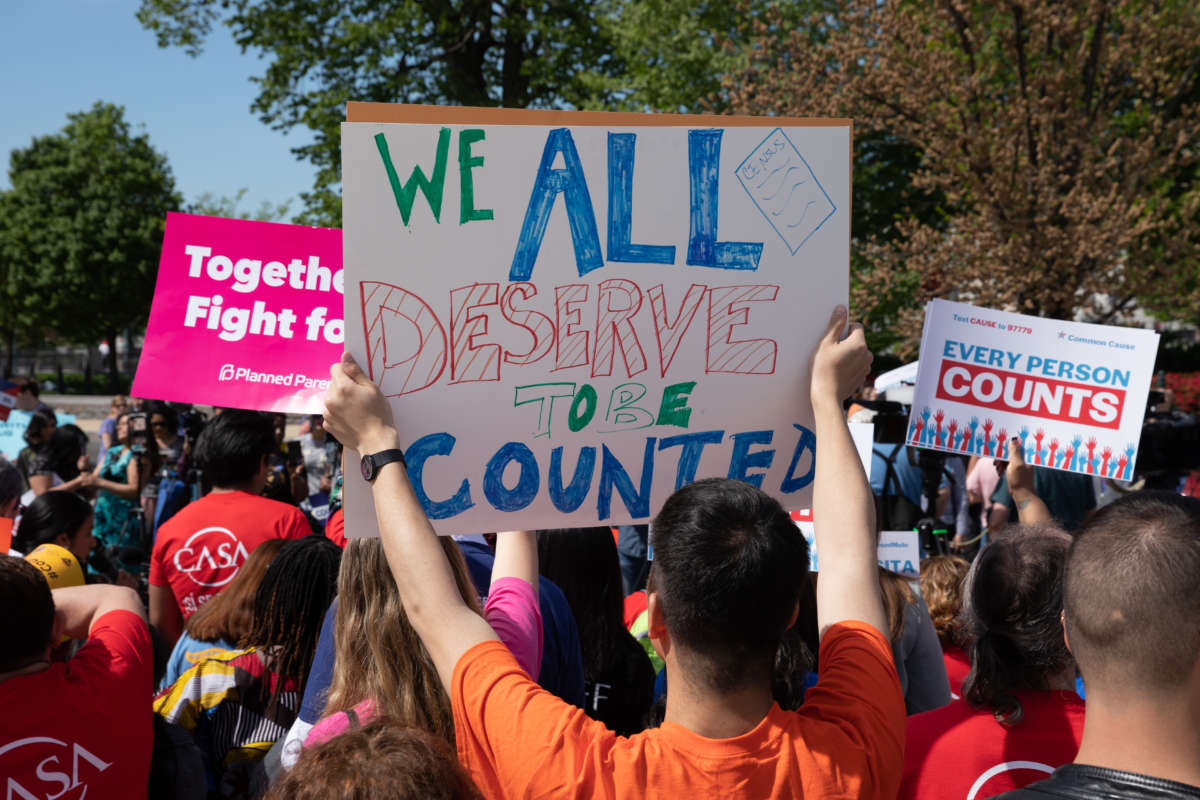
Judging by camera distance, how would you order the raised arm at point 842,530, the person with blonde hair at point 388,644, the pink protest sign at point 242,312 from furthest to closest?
the pink protest sign at point 242,312 → the person with blonde hair at point 388,644 → the raised arm at point 842,530

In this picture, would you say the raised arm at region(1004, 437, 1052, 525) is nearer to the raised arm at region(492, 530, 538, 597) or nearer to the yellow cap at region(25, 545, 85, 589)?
the raised arm at region(492, 530, 538, 597)

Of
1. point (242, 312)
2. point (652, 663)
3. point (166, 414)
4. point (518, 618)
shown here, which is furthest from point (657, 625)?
point (166, 414)

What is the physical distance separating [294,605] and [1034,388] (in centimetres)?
293

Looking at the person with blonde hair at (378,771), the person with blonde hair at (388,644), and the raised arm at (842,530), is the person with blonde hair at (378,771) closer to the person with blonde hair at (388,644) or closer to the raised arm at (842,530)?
the person with blonde hair at (388,644)

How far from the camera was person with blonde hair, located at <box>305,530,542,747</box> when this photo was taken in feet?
6.51

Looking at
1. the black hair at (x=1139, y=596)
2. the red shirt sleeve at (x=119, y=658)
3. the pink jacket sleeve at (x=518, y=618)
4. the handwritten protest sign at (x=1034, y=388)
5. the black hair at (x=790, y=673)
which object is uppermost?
the handwritten protest sign at (x=1034, y=388)

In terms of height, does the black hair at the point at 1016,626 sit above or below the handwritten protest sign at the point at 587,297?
below

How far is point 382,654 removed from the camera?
6.64 feet

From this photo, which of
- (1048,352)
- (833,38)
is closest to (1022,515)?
(1048,352)

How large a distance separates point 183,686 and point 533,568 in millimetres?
1146

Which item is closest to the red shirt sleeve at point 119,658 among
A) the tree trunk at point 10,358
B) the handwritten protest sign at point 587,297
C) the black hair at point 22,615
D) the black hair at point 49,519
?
the black hair at point 22,615

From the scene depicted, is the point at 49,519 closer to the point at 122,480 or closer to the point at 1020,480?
the point at 122,480

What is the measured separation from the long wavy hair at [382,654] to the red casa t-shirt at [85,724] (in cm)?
44

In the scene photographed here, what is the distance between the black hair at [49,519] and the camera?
3928mm
